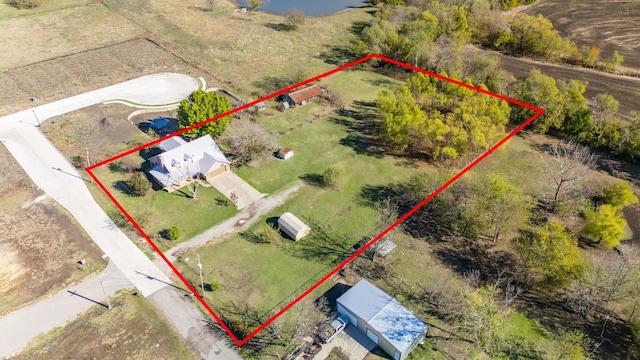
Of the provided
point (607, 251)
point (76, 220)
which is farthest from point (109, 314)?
point (607, 251)

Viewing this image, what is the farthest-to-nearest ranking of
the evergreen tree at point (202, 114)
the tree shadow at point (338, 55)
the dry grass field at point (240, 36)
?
the tree shadow at point (338, 55) < the dry grass field at point (240, 36) < the evergreen tree at point (202, 114)

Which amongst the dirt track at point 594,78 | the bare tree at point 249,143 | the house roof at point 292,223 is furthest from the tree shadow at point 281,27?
the house roof at point 292,223

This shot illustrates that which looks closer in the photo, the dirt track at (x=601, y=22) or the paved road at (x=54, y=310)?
the paved road at (x=54, y=310)

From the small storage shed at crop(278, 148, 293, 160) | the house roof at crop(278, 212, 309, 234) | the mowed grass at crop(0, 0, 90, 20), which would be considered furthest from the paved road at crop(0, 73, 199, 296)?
the mowed grass at crop(0, 0, 90, 20)

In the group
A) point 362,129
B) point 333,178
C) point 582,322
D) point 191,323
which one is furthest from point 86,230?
point 582,322

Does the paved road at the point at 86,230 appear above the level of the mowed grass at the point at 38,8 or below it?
below

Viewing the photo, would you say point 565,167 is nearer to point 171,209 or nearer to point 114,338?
point 171,209

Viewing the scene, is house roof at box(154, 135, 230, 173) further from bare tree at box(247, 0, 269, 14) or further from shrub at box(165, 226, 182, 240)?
bare tree at box(247, 0, 269, 14)

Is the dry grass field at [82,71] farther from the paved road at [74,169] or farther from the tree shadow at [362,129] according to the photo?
the tree shadow at [362,129]

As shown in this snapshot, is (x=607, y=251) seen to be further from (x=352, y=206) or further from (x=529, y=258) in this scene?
(x=352, y=206)
